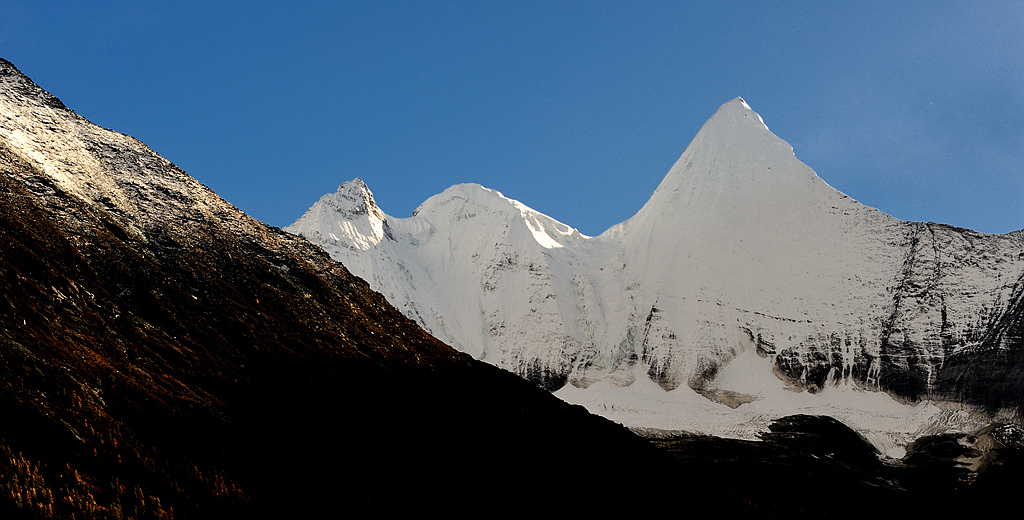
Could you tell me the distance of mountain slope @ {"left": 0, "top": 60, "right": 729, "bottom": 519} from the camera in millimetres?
27172

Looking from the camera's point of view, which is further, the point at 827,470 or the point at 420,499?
the point at 827,470

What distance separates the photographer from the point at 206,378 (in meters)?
40.5

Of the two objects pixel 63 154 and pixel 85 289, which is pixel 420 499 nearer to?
pixel 85 289

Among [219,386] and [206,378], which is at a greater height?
[206,378]

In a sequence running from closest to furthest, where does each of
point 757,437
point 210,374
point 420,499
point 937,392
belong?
point 420,499 → point 210,374 → point 757,437 → point 937,392

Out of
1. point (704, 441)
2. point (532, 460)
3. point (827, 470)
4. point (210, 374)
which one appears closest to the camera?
point (210, 374)

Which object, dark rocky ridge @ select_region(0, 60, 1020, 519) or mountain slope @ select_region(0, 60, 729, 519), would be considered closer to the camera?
mountain slope @ select_region(0, 60, 729, 519)

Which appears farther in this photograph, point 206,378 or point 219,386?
point 206,378

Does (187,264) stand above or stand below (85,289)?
above

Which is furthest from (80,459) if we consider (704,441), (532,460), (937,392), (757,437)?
(937,392)

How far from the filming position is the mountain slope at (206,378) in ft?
89.1

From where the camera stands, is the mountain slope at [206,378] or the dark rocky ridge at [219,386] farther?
the dark rocky ridge at [219,386]

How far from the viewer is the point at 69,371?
29.9 m

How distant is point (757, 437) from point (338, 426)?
139 m
